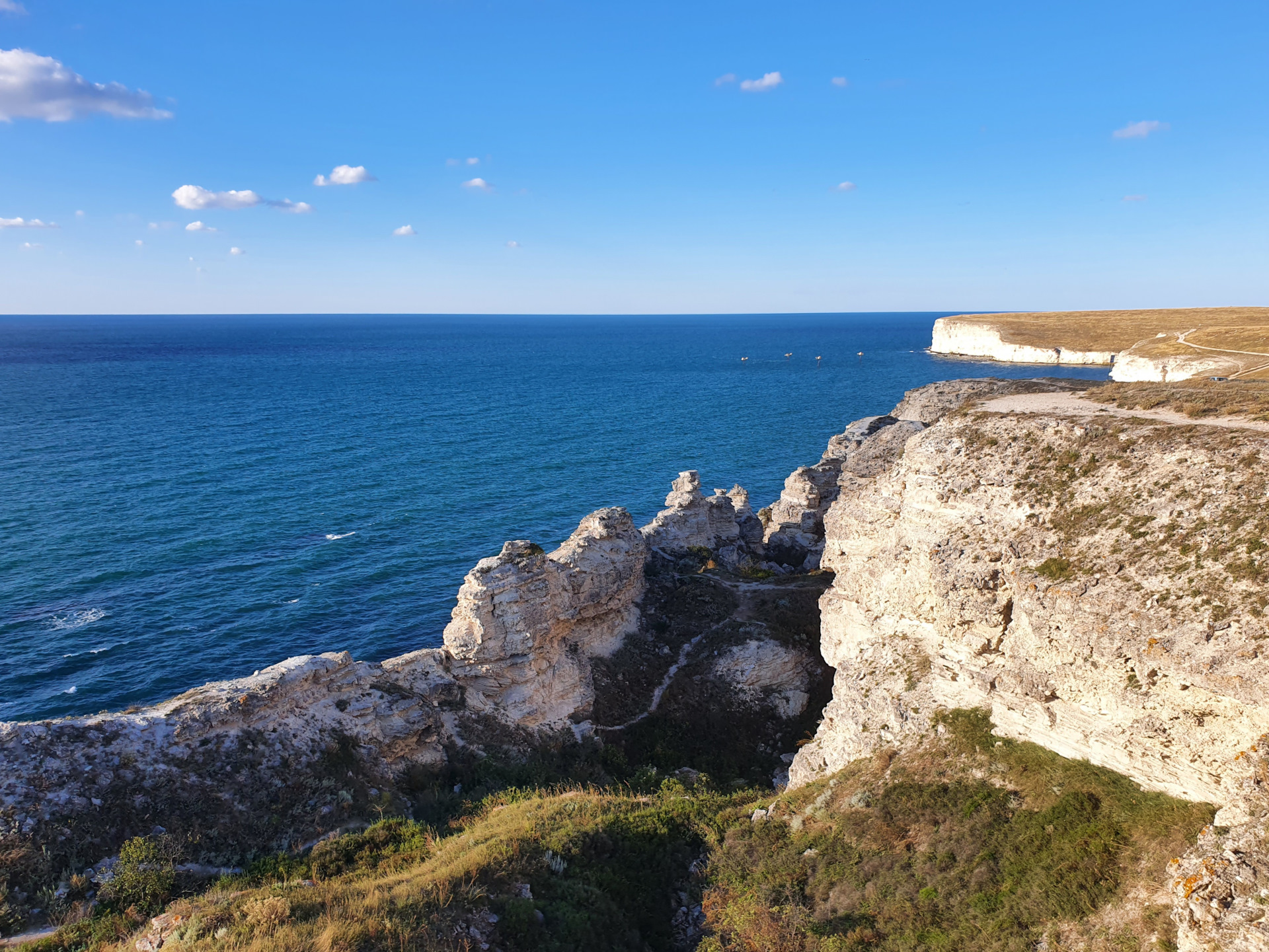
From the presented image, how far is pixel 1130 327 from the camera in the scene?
156 metres

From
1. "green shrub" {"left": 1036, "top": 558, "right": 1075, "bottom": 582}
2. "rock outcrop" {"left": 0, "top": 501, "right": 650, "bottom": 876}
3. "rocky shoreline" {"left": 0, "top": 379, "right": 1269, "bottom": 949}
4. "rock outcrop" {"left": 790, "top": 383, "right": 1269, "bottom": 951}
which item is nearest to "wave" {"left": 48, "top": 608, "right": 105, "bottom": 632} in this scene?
"rock outcrop" {"left": 0, "top": 501, "right": 650, "bottom": 876}

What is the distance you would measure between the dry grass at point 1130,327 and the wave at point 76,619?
12764 centimetres

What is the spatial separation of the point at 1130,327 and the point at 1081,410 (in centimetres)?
16147

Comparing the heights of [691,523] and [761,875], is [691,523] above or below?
above

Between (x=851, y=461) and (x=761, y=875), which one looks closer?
(x=761, y=875)

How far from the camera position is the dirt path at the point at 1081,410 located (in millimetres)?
23172

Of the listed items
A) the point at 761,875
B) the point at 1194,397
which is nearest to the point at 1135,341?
the point at 1194,397

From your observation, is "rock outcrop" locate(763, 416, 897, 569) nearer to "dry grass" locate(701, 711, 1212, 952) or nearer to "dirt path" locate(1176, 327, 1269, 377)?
"dry grass" locate(701, 711, 1212, 952)

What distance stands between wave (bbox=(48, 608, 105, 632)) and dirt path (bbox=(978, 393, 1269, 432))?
5424cm

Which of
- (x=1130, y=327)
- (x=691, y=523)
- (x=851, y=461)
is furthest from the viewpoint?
(x=1130, y=327)

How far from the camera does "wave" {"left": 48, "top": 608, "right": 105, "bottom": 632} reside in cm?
4484

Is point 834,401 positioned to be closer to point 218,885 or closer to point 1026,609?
point 1026,609

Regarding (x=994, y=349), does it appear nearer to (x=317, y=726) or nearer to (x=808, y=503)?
(x=808, y=503)

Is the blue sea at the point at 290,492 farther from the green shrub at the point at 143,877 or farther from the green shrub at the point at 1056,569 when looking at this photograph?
the green shrub at the point at 1056,569
